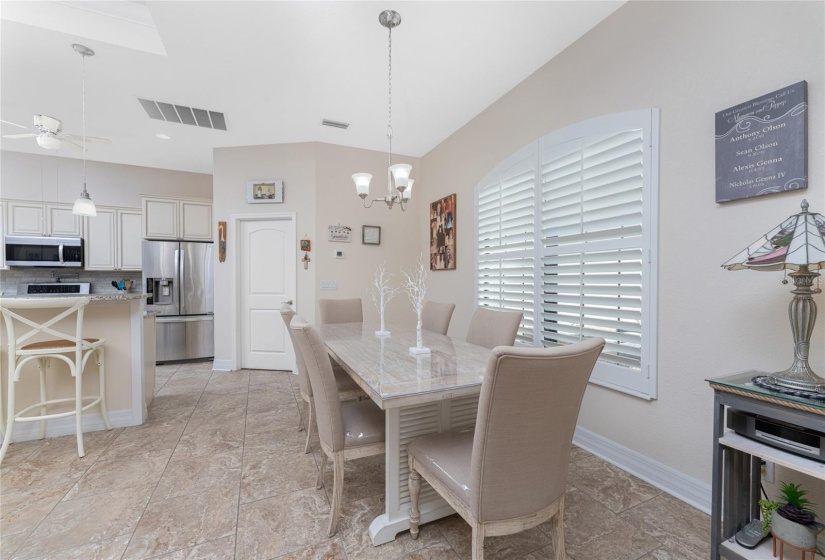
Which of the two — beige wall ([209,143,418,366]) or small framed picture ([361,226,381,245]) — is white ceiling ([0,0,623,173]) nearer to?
beige wall ([209,143,418,366])

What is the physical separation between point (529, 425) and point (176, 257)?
510cm

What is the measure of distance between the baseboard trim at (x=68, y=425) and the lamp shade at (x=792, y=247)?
3.96 metres

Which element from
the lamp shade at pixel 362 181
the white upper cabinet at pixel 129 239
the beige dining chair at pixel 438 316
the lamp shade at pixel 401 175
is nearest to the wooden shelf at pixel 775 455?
the beige dining chair at pixel 438 316

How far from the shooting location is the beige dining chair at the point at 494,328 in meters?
2.13

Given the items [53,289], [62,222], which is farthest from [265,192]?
[53,289]

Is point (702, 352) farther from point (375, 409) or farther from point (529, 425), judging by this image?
point (375, 409)

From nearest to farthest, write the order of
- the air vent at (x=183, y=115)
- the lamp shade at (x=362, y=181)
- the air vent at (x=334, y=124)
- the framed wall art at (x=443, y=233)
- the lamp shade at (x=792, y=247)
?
the lamp shade at (x=792, y=247) → the lamp shade at (x=362, y=181) → the air vent at (x=183, y=115) → the air vent at (x=334, y=124) → the framed wall art at (x=443, y=233)

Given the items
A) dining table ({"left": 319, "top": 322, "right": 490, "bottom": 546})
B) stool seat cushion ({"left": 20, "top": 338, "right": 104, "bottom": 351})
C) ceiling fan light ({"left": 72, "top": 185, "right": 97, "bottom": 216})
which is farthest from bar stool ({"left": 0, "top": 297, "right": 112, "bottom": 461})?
dining table ({"left": 319, "top": 322, "right": 490, "bottom": 546})

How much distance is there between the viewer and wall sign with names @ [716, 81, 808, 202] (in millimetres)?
1366

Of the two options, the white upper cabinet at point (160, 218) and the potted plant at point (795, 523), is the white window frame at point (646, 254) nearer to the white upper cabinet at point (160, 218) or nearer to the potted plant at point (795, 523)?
the potted plant at point (795, 523)

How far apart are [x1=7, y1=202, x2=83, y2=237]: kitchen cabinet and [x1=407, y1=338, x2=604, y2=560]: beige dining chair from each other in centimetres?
608

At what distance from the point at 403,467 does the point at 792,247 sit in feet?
5.52

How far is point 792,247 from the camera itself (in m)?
1.10

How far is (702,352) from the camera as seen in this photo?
66.6 inches
